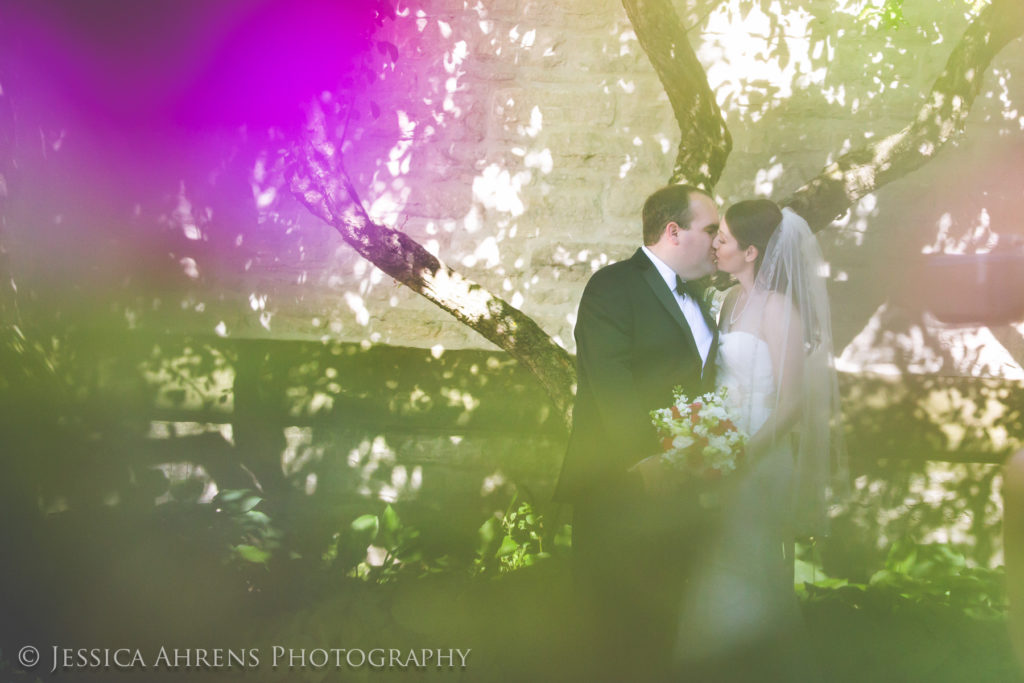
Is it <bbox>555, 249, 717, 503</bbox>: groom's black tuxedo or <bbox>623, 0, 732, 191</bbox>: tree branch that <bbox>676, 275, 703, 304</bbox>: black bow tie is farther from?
<bbox>623, 0, 732, 191</bbox>: tree branch

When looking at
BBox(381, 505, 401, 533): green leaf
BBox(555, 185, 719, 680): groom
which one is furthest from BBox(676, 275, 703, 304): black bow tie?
BBox(381, 505, 401, 533): green leaf

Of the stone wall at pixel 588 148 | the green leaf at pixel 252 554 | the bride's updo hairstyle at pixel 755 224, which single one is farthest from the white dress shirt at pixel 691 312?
the green leaf at pixel 252 554

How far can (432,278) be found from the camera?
12.8 ft

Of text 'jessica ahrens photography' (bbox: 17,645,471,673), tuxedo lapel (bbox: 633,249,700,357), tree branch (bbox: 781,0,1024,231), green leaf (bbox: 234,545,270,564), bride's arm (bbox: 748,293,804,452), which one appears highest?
tree branch (bbox: 781,0,1024,231)

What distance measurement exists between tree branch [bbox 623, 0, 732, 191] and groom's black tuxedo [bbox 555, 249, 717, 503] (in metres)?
0.82

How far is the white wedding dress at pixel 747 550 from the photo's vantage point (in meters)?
2.97

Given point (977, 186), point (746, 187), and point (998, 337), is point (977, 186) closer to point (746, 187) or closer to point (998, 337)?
point (998, 337)

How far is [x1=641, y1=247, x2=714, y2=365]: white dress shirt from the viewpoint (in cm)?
336

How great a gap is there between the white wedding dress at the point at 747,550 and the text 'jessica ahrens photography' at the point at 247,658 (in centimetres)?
127

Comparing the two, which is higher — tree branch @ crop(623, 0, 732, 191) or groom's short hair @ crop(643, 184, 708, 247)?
tree branch @ crop(623, 0, 732, 191)

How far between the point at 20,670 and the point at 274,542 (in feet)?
4.21

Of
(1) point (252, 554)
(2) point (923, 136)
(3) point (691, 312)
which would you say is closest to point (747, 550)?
(3) point (691, 312)

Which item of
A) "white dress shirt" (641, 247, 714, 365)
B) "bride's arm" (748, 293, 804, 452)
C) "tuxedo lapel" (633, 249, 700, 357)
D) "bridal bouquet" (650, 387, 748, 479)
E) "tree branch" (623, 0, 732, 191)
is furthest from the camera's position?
"tree branch" (623, 0, 732, 191)

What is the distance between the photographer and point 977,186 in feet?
15.1
